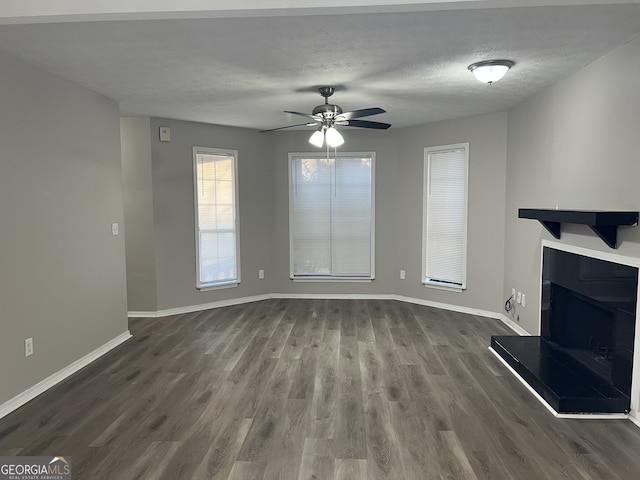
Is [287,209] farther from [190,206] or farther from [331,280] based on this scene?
[190,206]

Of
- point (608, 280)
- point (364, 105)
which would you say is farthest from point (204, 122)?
point (608, 280)

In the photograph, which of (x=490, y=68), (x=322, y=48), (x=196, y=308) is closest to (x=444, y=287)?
(x=490, y=68)

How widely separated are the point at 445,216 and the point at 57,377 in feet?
14.9

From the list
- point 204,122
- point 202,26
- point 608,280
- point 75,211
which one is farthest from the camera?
point 204,122

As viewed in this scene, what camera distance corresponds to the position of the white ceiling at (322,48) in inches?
91.4

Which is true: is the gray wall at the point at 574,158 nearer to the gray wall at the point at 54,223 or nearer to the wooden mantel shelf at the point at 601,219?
the wooden mantel shelf at the point at 601,219

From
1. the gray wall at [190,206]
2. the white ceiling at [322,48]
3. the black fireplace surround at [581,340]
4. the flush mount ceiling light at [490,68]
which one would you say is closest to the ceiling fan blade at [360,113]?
the white ceiling at [322,48]

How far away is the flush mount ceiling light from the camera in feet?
10.2

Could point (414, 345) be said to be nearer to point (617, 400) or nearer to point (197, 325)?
point (617, 400)

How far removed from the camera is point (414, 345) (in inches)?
166

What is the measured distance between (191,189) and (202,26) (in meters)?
3.22

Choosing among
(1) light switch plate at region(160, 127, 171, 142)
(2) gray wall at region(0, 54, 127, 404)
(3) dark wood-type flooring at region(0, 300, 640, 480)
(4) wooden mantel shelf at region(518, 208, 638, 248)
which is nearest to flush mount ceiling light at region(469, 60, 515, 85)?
(4) wooden mantel shelf at region(518, 208, 638, 248)

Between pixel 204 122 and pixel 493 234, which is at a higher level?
pixel 204 122

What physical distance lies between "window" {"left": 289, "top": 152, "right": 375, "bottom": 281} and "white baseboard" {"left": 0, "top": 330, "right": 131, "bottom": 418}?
2711 millimetres
